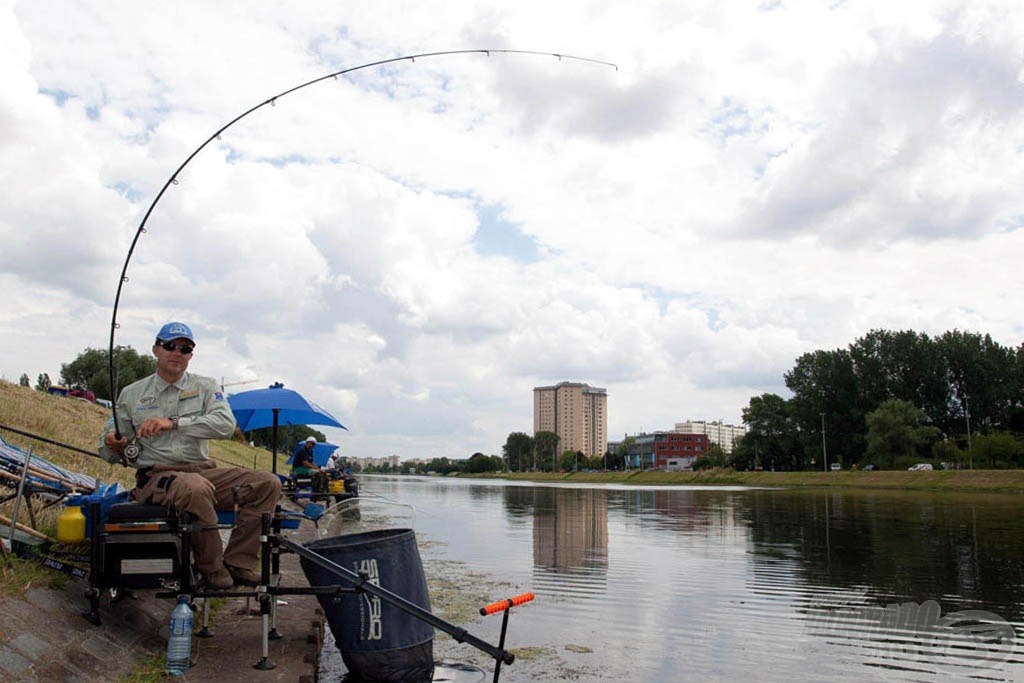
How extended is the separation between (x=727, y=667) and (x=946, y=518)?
69.2ft

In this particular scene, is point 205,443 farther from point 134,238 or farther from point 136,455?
point 134,238

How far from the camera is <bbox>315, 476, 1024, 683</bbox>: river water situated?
6.98 meters

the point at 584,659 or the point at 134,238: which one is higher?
the point at 134,238

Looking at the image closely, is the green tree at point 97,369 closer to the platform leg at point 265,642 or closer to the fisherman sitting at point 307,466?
the fisherman sitting at point 307,466

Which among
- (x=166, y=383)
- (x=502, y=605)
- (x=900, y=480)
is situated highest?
(x=166, y=383)

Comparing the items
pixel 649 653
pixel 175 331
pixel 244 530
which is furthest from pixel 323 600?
pixel 649 653

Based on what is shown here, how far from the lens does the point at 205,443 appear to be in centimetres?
596

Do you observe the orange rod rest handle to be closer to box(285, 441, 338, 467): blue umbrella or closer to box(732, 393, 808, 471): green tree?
box(285, 441, 338, 467): blue umbrella

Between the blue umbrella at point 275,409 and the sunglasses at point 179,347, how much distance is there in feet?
27.9

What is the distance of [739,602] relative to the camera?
1000 centimetres

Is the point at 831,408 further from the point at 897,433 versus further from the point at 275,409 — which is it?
the point at 275,409

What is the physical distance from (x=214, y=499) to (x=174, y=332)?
1.23 meters

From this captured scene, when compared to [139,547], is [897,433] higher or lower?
higher

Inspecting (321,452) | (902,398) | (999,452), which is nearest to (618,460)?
(902,398)
